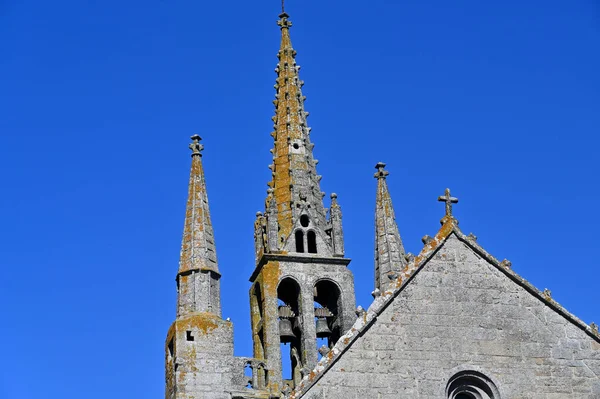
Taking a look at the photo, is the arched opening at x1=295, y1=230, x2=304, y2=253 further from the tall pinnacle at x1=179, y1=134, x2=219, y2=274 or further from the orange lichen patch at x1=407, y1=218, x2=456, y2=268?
the orange lichen patch at x1=407, y1=218, x2=456, y2=268

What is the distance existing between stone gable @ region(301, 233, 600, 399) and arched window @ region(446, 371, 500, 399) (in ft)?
0.24

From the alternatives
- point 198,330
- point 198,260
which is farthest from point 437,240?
point 198,260

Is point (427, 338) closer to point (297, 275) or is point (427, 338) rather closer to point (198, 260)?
point (198, 260)

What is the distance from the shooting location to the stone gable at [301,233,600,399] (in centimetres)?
2275

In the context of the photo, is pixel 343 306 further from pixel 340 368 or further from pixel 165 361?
pixel 340 368

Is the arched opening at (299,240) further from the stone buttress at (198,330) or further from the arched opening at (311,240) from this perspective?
the stone buttress at (198,330)

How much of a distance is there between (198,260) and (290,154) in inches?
479

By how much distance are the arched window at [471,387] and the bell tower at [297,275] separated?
10545 mm

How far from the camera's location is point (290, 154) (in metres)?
38.9

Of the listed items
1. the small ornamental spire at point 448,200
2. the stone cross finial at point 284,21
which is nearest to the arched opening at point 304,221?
the stone cross finial at point 284,21

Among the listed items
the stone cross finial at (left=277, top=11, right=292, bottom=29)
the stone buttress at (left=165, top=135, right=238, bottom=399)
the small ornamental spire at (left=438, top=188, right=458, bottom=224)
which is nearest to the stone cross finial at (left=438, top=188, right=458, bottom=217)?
the small ornamental spire at (left=438, top=188, right=458, bottom=224)

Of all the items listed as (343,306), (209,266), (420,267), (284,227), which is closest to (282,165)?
(284,227)

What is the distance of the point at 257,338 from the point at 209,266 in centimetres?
832

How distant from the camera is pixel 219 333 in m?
26.0
